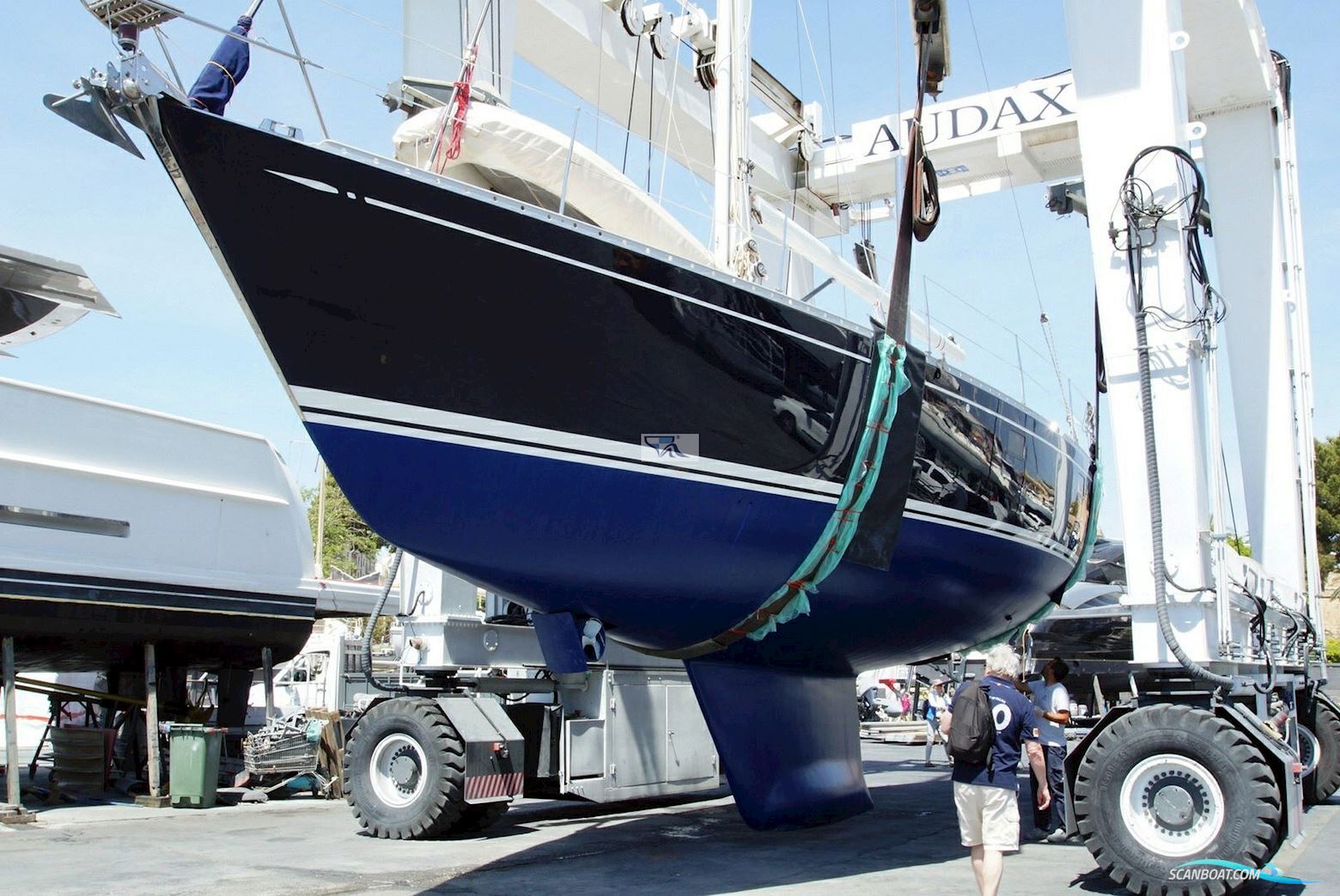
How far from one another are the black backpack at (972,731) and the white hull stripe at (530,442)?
1502 mm

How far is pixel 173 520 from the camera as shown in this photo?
9195 millimetres

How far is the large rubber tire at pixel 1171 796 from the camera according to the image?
481 cm

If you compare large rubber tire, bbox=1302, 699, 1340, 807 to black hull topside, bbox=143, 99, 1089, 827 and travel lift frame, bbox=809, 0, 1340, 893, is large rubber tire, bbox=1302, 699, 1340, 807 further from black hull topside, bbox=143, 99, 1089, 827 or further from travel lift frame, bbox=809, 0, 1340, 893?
black hull topside, bbox=143, 99, 1089, 827

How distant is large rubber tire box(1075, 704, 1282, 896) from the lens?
481cm

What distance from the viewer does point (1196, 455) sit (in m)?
5.91

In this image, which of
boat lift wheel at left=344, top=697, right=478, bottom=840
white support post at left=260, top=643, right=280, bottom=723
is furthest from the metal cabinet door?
white support post at left=260, top=643, right=280, bottom=723

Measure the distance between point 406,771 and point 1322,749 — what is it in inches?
258

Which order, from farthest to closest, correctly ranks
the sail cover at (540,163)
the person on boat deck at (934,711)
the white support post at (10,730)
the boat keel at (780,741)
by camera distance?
the person on boat deck at (934,711)
the white support post at (10,730)
the boat keel at (780,741)
the sail cover at (540,163)

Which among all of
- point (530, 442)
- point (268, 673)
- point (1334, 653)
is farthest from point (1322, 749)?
point (1334, 653)

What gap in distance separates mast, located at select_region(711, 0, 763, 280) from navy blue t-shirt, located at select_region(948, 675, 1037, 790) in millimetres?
3320

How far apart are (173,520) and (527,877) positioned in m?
5.16

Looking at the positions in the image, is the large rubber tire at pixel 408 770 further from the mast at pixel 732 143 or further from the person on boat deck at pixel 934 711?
the person on boat deck at pixel 934 711

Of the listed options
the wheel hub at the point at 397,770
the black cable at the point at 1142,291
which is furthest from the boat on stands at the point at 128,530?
the black cable at the point at 1142,291

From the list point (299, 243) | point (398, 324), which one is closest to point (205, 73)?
point (299, 243)
